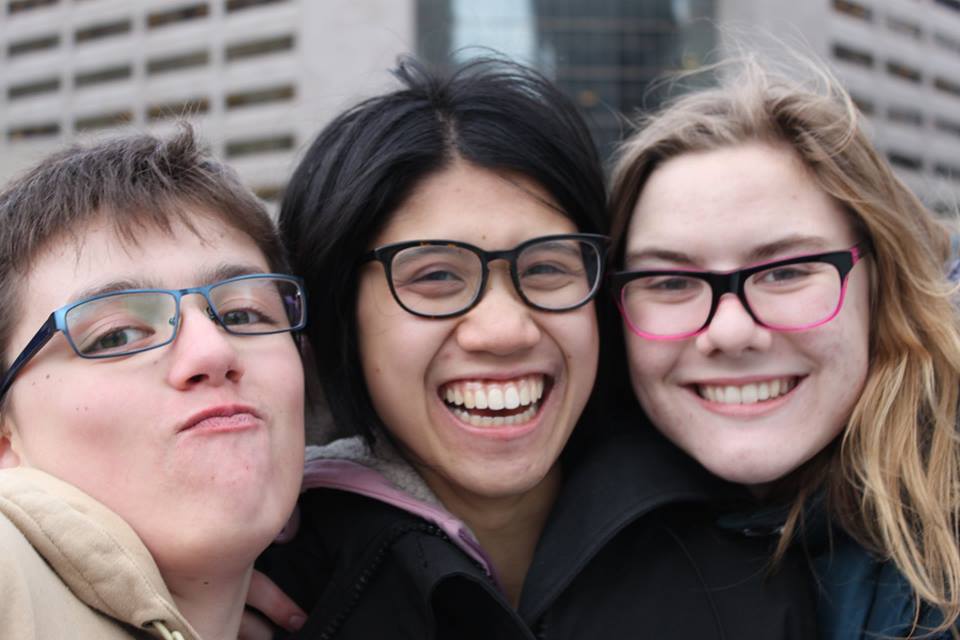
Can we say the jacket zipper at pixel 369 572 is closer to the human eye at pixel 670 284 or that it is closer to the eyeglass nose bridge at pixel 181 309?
the eyeglass nose bridge at pixel 181 309

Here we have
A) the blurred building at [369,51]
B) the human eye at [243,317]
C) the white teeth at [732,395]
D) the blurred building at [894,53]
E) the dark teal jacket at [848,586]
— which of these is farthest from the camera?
the blurred building at [894,53]

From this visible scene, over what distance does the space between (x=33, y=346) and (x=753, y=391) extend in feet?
6.69

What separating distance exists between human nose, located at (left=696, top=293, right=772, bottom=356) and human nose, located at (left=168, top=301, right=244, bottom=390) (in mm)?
1433

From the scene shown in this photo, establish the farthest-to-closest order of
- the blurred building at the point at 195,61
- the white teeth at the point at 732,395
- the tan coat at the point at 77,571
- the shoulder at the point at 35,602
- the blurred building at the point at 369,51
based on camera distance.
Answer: the blurred building at the point at 195,61 → the blurred building at the point at 369,51 → the white teeth at the point at 732,395 → the tan coat at the point at 77,571 → the shoulder at the point at 35,602

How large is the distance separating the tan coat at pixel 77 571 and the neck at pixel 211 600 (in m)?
0.23

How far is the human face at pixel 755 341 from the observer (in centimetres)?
282

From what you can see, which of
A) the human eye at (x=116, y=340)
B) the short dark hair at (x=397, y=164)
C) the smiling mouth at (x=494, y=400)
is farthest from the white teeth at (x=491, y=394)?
the human eye at (x=116, y=340)

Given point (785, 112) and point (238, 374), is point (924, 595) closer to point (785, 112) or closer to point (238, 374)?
point (785, 112)

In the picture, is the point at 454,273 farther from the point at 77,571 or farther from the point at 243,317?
the point at 77,571

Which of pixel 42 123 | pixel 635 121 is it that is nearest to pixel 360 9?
pixel 42 123

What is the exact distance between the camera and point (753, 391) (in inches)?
113

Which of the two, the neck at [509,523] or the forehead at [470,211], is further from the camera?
the neck at [509,523]

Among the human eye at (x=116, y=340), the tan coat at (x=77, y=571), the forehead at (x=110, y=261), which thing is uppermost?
the forehead at (x=110, y=261)

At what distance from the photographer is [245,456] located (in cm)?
219
